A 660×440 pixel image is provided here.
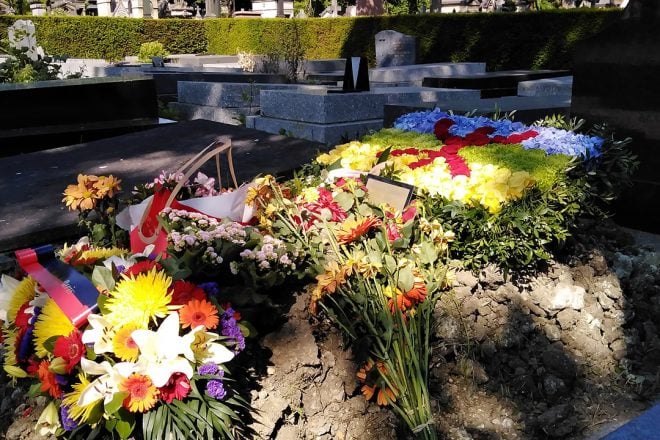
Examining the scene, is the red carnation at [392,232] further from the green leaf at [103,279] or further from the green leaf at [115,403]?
the green leaf at [115,403]

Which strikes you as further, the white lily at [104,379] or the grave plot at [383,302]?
the grave plot at [383,302]

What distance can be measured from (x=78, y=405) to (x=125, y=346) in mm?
208

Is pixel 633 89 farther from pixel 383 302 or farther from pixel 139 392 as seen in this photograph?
pixel 139 392

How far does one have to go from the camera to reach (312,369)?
240 centimetres

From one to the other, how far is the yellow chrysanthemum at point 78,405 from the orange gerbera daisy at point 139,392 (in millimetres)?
102

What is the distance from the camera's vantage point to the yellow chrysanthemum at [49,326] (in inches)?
79.1

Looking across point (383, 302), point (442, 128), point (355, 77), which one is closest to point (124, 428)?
point (383, 302)

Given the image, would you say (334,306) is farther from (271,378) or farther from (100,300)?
(100,300)

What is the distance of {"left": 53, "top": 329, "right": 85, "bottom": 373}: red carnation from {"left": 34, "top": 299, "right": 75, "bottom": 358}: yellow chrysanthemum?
0.12 feet

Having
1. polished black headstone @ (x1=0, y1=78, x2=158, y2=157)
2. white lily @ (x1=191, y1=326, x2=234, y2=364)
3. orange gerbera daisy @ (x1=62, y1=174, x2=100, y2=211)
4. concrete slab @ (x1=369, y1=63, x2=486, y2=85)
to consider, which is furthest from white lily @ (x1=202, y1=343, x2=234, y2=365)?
concrete slab @ (x1=369, y1=63, x2=486, y2=85)

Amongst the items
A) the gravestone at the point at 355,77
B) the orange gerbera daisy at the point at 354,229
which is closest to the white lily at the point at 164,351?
the orange gerbera daisy at the point at 354,229

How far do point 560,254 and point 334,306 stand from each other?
126 centimetres

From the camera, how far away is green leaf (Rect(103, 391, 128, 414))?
1826 mm

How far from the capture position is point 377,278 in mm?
2561
